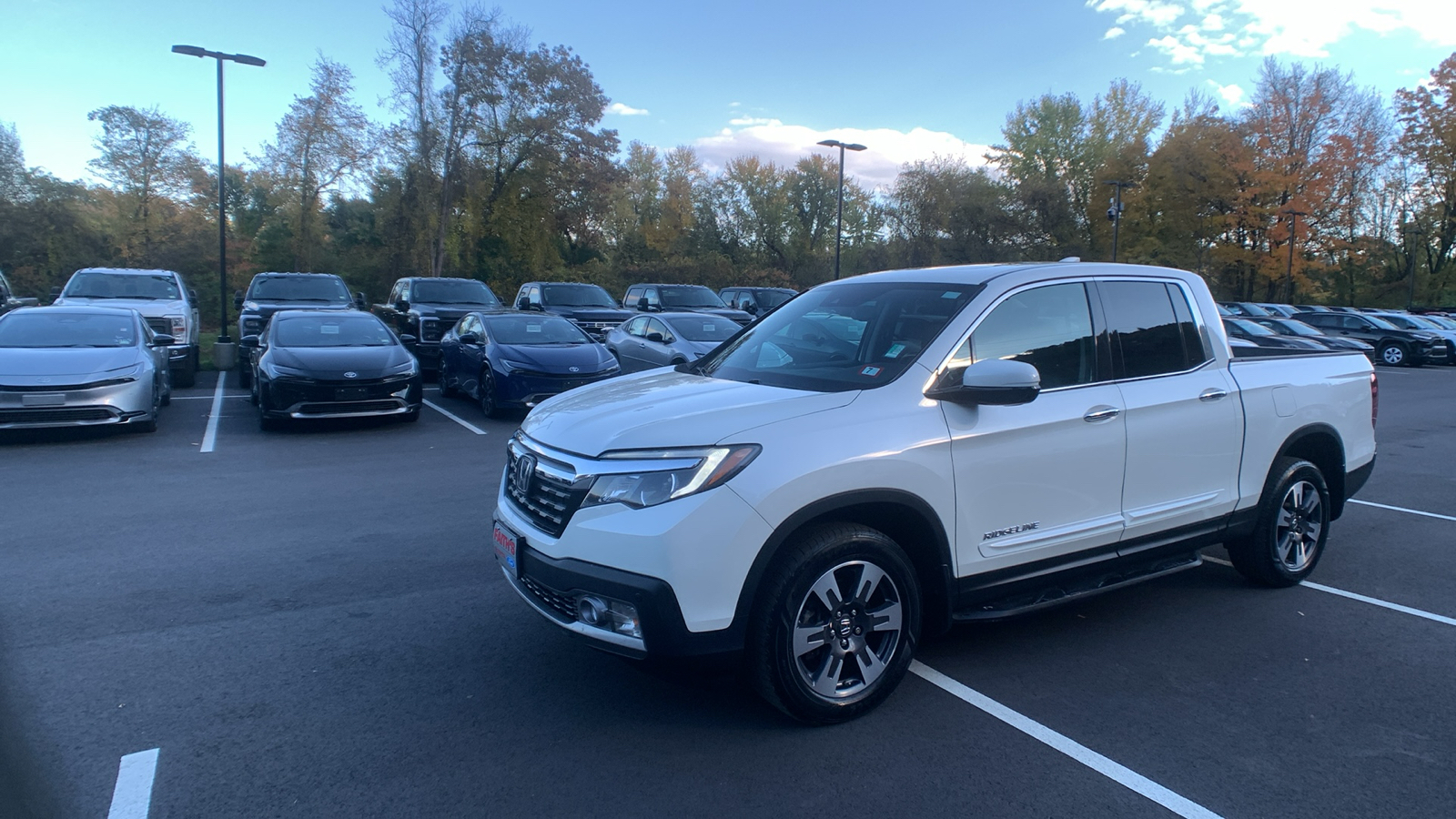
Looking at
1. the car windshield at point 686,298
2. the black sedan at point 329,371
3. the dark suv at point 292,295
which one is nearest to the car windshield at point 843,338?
the black sedan at point 329,371

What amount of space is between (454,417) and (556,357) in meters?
1.74

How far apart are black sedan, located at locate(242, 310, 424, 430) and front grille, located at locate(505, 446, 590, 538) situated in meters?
7.78

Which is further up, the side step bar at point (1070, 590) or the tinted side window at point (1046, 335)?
the tinted side window at point (1046, 335)

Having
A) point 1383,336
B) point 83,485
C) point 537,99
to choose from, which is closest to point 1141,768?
point 83,485

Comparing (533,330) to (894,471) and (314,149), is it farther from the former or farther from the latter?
(314,149)

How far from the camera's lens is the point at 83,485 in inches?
310

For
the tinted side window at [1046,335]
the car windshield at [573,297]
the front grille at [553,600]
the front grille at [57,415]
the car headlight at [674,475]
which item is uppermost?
the car windshield at [573,297]

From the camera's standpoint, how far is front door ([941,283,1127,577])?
3.78m

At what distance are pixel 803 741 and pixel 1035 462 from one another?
5.23 feet

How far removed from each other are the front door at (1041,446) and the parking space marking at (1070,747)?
563 millimetres

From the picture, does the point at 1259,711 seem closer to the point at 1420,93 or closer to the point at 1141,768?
the point at 1141,768

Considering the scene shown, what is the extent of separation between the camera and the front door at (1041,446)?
12.4 ft

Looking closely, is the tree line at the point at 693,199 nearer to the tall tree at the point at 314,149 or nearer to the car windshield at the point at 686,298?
the tall tree at the point at 314,149

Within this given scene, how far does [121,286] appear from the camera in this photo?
15.4 metres
